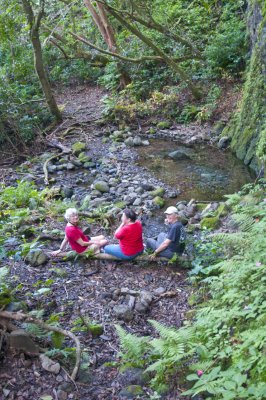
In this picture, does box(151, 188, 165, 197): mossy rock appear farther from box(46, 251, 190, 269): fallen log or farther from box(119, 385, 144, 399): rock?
box(119, 385, 144, 399): rock

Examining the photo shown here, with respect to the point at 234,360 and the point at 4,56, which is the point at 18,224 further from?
the point at 4,56

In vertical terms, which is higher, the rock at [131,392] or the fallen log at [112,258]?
the rock at [131,392]

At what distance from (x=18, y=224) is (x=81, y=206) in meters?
2.26

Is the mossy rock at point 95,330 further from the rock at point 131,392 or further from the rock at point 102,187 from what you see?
the rock at point 102,187

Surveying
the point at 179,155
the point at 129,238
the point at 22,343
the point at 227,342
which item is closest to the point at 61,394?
the point at 22,343

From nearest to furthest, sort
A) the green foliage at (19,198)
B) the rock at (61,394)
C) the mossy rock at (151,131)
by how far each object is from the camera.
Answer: the rock at (61,394)
the green foliage at (19,198)
the mossy rock at (151,131)

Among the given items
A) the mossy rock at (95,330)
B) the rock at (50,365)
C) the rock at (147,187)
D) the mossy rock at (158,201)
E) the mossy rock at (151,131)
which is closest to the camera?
the rock at (50,365)

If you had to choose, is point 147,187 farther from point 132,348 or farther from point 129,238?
point 132,348

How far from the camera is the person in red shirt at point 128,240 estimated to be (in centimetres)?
659

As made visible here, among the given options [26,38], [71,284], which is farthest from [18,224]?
[26,38]

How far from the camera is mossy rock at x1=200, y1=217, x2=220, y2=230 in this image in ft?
25.7

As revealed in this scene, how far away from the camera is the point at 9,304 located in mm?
4410

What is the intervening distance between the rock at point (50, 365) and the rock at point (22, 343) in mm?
115

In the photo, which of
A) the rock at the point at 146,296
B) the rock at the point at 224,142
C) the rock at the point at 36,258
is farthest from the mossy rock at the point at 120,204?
the rock at the point at 224,142
